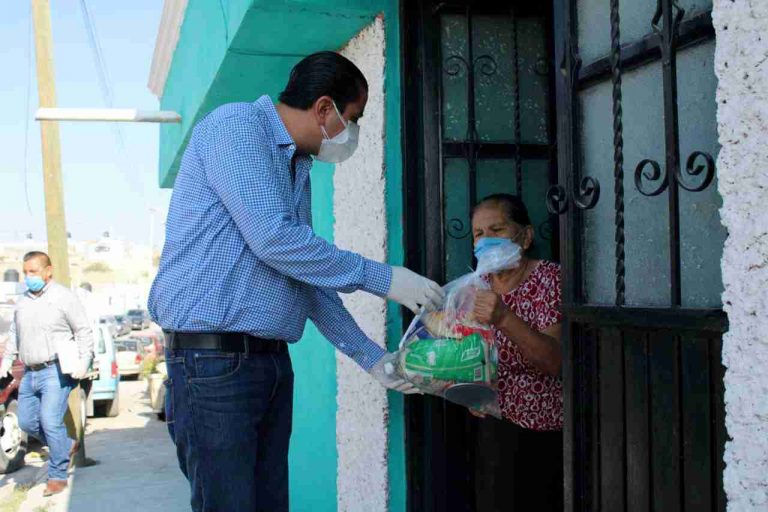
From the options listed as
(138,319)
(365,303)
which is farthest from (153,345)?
(138,319)

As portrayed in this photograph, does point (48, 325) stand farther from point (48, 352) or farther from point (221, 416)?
point (221, 416)

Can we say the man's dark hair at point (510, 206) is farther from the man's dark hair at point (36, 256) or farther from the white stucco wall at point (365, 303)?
the man's dark hair at point (36, 256)

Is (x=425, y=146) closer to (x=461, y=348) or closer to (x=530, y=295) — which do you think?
(x=530, y=295)

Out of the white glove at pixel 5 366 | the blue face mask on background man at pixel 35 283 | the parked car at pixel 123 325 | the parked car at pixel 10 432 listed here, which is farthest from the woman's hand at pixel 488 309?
the parked car at pixel 123 325

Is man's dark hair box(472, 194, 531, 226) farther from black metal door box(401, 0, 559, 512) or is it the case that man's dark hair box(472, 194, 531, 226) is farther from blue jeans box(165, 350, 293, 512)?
blue jeans box(165, 350, 293, 512)

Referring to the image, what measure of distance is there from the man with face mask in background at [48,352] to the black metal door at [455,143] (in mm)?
4812

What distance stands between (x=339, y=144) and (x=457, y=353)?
774 millimetres

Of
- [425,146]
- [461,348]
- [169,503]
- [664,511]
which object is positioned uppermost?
[425,146]

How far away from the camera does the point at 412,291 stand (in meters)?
2.68

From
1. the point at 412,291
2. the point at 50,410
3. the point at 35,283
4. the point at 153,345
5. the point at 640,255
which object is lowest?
the point at 153,345

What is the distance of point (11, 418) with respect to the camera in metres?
8.44

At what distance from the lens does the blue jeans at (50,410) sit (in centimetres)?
730

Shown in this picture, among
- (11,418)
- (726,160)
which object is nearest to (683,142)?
(726,160)

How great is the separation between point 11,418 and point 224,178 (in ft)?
22.7
